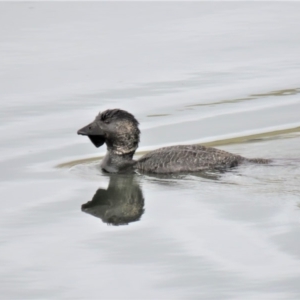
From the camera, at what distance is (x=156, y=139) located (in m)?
16.2

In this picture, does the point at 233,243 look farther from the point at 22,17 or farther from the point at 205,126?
the point at 22,17

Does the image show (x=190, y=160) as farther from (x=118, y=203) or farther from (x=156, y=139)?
(x=156, y=139)

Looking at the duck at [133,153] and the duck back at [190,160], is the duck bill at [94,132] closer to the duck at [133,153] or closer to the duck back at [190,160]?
the duck at [133,153]

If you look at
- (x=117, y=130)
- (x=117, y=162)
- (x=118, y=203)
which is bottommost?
(x=118, y=203)

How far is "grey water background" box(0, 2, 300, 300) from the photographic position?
10.4 m

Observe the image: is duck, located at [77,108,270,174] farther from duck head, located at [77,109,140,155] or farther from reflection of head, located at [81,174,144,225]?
reflection of head, located at [81,174,144,225]

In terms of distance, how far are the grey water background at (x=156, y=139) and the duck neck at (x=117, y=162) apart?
0.16 metres

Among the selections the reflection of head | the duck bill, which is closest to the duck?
the duck bill

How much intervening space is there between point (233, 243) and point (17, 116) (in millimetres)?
6414

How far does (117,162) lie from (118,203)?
174cm

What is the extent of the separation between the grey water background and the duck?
248 mm

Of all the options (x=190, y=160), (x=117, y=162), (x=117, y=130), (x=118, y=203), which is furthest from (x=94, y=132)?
(x=118, y=203)

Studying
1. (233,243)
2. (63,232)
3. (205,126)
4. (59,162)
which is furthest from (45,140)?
(233,243)

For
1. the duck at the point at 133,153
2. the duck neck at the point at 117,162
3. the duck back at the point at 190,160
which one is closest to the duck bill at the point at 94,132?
the duck at the point at 133,153
